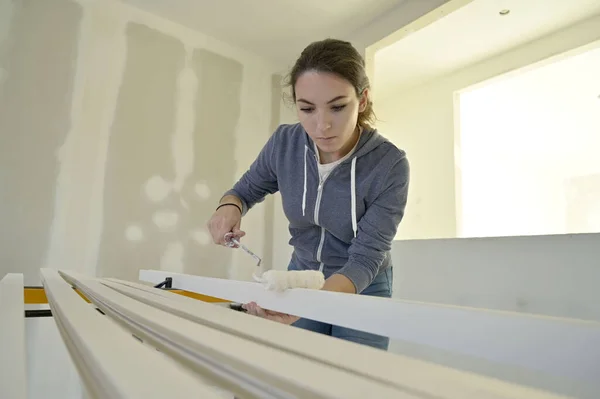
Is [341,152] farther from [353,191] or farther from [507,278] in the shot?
[507,278]

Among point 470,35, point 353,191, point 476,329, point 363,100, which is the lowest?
point 476,329

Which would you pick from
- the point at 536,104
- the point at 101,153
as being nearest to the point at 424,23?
the point at 536,104

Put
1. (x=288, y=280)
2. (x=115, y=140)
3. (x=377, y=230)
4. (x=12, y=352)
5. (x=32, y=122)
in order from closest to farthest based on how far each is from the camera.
A: (x=12, y=352) < (x=288, y=280) < (x=377, y=230) < (x=32, y=122) < (x=115, y=140)

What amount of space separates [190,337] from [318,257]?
0.79 metres

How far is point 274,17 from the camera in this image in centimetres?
280

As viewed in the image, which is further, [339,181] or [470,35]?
[470,35]

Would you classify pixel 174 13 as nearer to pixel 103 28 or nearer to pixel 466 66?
pixel 103 28

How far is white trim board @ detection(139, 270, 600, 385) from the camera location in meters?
0.34

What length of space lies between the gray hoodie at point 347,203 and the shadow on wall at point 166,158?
5.30 feet

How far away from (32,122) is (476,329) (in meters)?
2.51

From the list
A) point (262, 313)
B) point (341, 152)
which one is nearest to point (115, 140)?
point (341, 152)

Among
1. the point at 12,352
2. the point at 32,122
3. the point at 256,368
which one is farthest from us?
the point at 32,122

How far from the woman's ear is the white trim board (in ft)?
2.04

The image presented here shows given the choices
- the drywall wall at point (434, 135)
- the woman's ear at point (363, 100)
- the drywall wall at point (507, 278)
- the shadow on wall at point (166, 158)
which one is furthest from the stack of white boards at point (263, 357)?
the drywall wall at point (434, 135)
